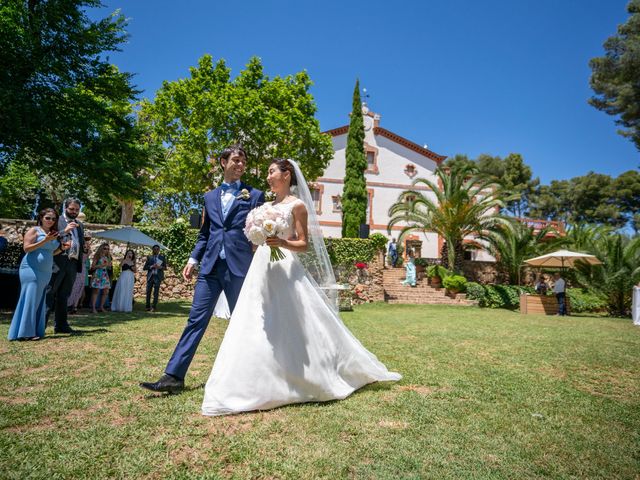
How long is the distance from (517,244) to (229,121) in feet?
64.9

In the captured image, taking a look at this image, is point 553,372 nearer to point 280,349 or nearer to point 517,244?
point 280,349

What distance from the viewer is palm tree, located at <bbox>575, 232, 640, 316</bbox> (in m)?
19.6

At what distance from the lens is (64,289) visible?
7.00 meters

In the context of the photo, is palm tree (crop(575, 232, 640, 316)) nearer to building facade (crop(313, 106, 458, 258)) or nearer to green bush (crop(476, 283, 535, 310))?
green bush (crop(476, 283, 535, 310))

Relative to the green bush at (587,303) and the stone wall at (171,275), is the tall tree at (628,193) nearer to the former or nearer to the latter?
the green bush at (587,303)

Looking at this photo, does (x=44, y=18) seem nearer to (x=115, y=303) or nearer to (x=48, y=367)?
(x=115, y=303)

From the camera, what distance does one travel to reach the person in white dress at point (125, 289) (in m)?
12.0

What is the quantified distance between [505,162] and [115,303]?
55.1 m

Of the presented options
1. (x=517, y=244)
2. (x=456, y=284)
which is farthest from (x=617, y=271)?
(x=456, y=284)

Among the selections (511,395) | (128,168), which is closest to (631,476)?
Result: (511,395)

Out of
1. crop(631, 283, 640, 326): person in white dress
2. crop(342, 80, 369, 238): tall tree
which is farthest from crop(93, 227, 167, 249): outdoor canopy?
crop(631, 283, 640, 326): person in white dress

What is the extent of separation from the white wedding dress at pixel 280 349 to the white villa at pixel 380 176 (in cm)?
3086

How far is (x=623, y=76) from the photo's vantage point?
20188mm

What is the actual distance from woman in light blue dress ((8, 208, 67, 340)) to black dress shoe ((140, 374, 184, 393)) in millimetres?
3973
